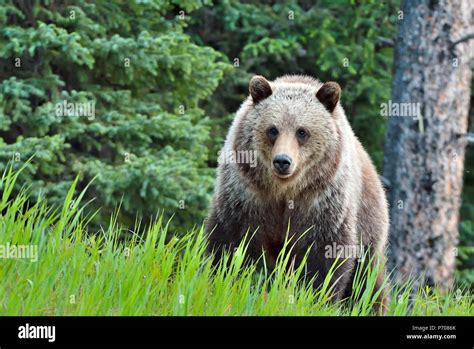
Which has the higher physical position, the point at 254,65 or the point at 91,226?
the point at 254,65

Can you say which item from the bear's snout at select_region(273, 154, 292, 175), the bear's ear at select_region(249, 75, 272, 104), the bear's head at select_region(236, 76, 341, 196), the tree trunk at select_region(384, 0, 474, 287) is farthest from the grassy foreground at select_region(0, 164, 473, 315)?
the tree trunk at select_region(384, 0, 474, 287)

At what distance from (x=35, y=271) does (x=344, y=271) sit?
2002 millimetres

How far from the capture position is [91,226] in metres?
8.44

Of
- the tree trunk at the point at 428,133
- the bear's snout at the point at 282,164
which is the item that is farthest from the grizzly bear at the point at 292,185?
the tree trunk at the point at 428,133

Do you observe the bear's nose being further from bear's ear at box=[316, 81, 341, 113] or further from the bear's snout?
bear's ear at box=[316, 81, 341, 113]

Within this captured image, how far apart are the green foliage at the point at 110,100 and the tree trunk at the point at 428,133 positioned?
1.93m

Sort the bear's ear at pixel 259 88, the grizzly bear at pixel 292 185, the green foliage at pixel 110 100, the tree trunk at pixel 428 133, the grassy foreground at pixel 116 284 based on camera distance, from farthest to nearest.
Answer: the tree trunk at pixel 428 133
the green foliage at pixel 110 100
the bear's ear at pixel 259 88
the grizzly bear at pixel 292 185
the grassy foreground at pixel 116 284

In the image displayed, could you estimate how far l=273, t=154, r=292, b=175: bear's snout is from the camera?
4.81m

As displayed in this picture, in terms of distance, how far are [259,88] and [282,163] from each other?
2.15 ft

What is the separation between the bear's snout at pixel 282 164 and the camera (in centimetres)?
481

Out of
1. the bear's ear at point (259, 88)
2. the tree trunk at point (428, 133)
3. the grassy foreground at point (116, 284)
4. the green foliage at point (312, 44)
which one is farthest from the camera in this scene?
the green foliage at point (312, 44)

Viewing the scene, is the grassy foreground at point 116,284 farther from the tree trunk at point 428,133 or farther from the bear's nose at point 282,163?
the tree trunk at point 428,133
